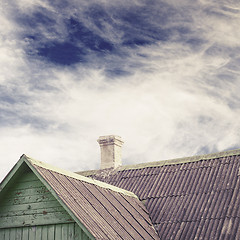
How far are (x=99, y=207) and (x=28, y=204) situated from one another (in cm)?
177

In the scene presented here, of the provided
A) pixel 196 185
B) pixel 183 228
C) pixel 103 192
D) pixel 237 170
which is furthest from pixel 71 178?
pixel 237 170

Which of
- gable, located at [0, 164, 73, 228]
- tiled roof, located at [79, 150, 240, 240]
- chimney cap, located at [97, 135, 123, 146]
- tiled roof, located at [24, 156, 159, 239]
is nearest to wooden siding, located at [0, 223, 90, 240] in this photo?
gable, located at [0, 164, 73, 228]

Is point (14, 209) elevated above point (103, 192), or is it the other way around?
point (103, 192)

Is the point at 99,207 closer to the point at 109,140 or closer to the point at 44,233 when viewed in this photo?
the point at 44,233

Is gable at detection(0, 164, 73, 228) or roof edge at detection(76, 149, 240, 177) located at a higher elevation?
roof edge at detection(76, 149, 240, 177)

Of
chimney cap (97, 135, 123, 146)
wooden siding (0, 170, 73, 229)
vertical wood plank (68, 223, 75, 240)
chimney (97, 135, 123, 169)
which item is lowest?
vertical wood plank (68, 223, 75, 240)

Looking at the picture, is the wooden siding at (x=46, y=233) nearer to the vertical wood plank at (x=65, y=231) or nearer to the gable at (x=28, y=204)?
the vertical wood plank at (x=65, y=231)

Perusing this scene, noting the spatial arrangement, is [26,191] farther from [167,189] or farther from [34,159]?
[167,189]

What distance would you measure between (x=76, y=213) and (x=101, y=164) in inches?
348

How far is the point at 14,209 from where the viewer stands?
1217 cm

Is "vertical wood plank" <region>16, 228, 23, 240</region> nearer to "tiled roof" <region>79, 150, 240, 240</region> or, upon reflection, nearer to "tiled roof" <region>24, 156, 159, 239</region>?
"tiled roof" <region>24, 156, 159, 239</region>

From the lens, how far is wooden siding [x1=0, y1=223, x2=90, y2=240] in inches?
440

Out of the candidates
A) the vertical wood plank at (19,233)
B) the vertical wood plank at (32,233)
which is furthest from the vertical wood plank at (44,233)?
the vertical wood plank at (19,233)

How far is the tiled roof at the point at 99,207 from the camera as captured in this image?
11.2m
